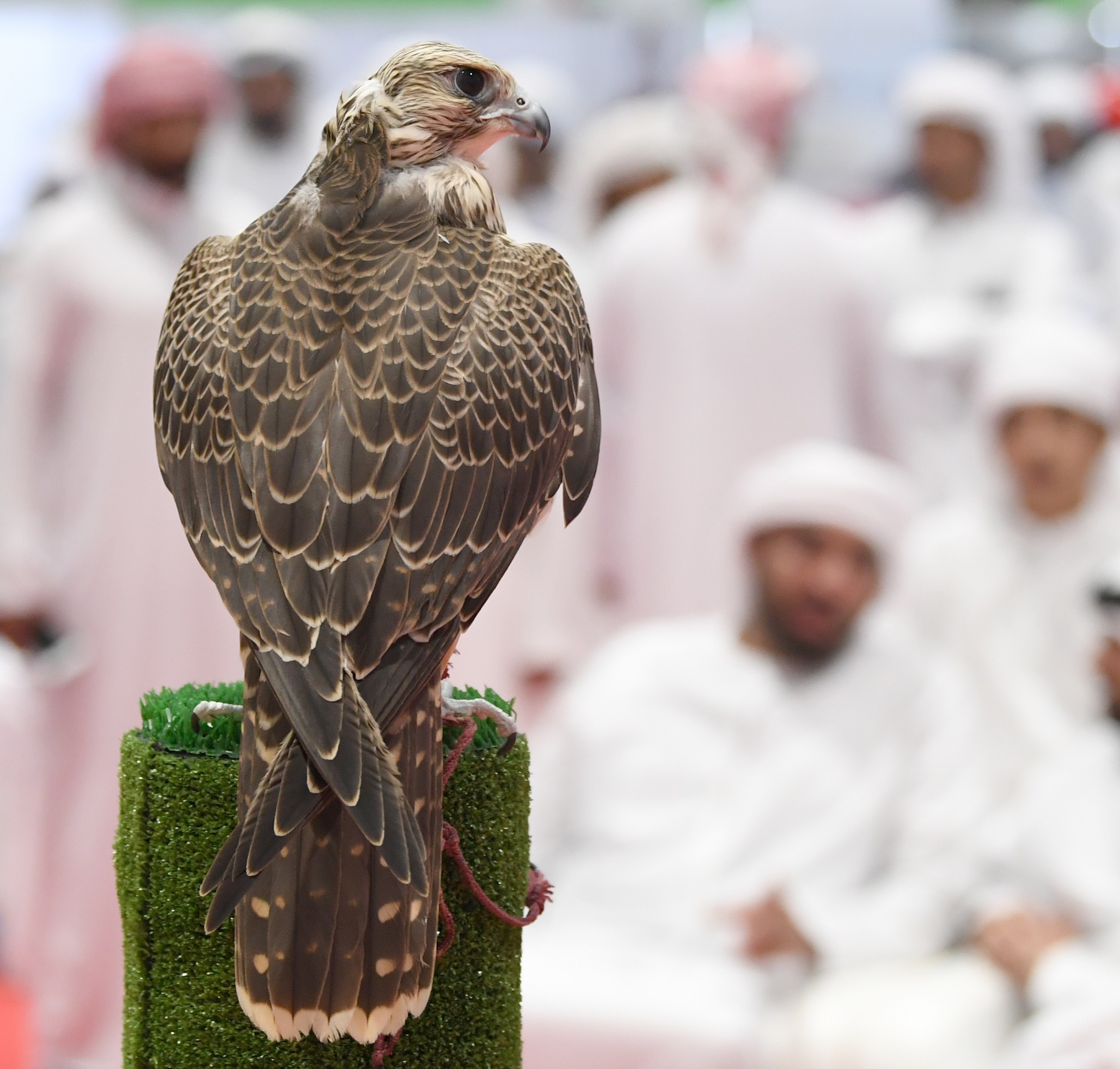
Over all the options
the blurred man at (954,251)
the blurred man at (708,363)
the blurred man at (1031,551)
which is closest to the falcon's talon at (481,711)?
the blurred man at (1031,551)

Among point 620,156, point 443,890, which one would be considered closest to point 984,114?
point 620,156

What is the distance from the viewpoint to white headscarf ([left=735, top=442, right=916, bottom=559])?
378cm

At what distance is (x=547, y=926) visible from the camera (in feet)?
11.4

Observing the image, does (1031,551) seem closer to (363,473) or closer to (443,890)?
(443,890)

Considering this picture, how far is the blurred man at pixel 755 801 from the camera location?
3230 mm

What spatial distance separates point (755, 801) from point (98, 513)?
4.56ft

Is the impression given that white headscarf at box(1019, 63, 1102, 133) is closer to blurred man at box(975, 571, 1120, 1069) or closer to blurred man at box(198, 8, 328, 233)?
blurred man at box(198, 8, 328, 233)

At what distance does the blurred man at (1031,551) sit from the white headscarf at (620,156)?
166 cm

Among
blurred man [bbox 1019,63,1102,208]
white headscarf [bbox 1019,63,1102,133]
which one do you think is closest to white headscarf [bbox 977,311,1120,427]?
blurred man [bbox 1019,63,1102,208]

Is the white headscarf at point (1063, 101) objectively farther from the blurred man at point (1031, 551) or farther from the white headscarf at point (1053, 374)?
the blurred man at point (1031, 551)

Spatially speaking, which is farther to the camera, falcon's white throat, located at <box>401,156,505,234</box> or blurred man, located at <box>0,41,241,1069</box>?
blurred man, located at <box>0,41,241,1069</box>

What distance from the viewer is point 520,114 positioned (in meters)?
1.20

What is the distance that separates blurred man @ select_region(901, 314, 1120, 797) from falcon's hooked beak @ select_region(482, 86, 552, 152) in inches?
124

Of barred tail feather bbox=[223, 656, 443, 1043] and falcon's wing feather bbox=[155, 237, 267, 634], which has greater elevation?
falcon's wing feather bbox=[155, 237, 267, 634]
